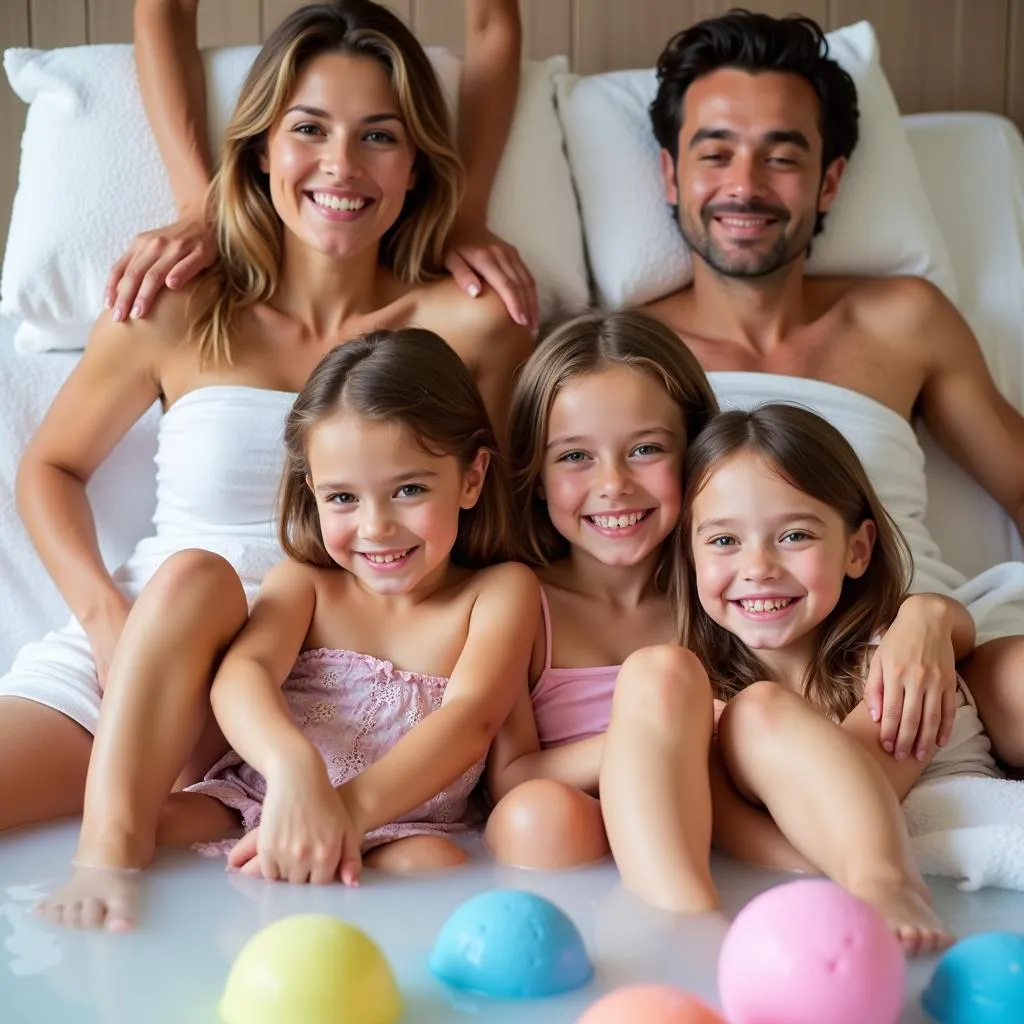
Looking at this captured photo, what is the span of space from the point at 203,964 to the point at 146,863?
228 millimetres

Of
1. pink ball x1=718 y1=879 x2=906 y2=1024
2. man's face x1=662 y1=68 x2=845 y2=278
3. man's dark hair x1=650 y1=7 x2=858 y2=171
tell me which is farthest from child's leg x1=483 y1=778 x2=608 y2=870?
man's dark hair x1=650 y1=7 x2=858 y2=171

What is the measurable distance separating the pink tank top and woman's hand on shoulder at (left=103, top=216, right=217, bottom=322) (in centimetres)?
62

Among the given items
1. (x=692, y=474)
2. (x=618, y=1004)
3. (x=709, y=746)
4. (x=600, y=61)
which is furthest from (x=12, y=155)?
(x=618, y=1004)

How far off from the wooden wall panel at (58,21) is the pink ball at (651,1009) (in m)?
1.97

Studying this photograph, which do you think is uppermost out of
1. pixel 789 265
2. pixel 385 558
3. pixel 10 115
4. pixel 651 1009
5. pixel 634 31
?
pixel 634 31

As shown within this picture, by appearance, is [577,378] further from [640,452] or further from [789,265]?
[789,265]

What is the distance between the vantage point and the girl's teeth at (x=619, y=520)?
1.53 m

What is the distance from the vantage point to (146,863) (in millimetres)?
1257

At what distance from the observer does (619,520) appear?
60.2 inches

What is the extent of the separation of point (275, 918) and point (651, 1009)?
15.5 inches

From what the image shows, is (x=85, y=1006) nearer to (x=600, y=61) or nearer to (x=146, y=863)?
(x=146, y=863)

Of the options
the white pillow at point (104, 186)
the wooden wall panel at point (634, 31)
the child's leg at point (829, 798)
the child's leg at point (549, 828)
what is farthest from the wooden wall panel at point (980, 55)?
the child's leg at point (549, 828)

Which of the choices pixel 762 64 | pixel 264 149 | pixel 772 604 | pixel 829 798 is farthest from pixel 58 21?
pixel 829 798

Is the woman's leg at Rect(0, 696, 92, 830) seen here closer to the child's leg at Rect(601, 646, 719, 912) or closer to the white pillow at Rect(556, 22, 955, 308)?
the child's leg at Rect(601, 646, 719, 912)
